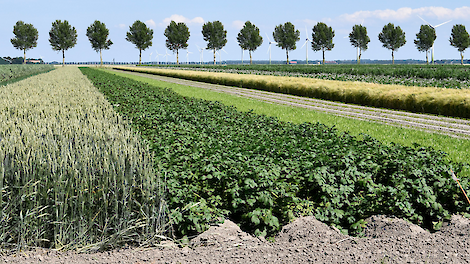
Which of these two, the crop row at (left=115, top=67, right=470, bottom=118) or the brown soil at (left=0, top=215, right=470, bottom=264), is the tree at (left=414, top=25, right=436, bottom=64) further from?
the brown soil at (left=0, top=215, right=470, bottom=264)

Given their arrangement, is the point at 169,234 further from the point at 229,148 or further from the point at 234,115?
the point at 234,115

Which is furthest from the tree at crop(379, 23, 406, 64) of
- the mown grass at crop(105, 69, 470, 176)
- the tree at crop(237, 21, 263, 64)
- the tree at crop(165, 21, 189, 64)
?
the mown grass at crop(105, 69, 470, 176)

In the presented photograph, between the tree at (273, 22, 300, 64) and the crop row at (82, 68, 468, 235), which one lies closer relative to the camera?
the crop row at (82, 68, 468, 235)

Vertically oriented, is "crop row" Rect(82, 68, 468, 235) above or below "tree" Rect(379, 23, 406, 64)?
below

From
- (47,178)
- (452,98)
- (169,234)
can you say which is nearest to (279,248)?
(169,234)

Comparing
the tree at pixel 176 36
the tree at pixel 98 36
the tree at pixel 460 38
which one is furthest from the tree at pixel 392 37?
the tree at pixel 98 36

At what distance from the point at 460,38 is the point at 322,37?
117 feet

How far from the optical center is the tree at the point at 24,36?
361 feet

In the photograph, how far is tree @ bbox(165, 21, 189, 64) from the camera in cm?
11531

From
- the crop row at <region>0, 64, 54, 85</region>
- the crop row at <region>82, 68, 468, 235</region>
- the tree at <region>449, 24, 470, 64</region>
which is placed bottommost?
the crop row at <region>82, 68, 468, 235</region>

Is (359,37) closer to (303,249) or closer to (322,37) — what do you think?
(322,37)

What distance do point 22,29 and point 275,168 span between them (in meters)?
127

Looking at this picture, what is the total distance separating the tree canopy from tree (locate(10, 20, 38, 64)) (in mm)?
86052

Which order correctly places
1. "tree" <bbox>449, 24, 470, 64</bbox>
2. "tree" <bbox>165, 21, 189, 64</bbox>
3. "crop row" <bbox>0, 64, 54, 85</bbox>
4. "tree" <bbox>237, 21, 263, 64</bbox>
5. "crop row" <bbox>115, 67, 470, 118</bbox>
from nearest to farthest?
"crop row" <bbox>115, 67, 470, 118</bbox> → "crop row" <bbox>0, 64, 54, 85</bbox> → "tree" <bbox>449, 24, 470, 64</bbox> → "tree" <bbox>237, 21, 263, 64</bbox> → "tree" <bbox>165, 21, 189, 64</bbox>
